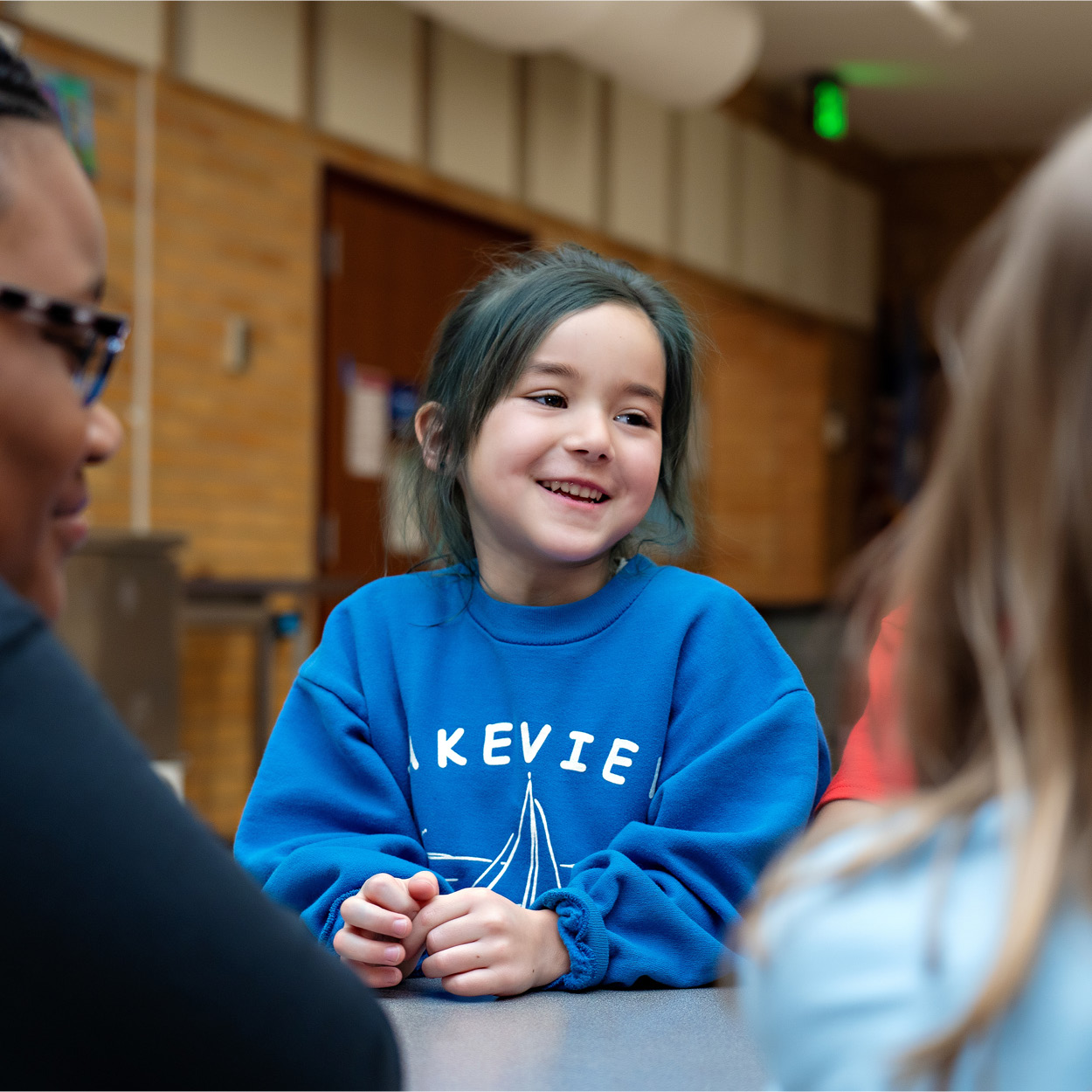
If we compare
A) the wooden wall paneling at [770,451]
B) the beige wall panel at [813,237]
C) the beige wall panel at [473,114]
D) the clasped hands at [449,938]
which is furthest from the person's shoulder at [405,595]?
the beige wall panel at [813,237]

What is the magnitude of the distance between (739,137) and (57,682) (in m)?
8.13

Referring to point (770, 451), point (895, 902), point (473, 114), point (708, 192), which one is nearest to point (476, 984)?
point (895, 902)

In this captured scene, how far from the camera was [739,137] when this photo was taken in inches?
322

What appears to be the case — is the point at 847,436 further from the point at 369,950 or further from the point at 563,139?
the point at 369,950

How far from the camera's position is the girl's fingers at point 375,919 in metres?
0.92

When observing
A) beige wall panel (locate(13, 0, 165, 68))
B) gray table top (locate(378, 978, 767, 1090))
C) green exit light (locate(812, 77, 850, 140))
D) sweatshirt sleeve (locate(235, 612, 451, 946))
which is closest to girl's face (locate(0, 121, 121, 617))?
gray table top (locate(378, 978, 767, 1090))

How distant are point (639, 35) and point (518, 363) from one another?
5.17 metres

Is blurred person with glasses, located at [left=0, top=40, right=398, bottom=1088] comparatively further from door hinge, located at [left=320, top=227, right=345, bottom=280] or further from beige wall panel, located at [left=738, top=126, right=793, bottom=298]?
beige wall panel, located at [left=738, top=126, right=793, bottom=298]

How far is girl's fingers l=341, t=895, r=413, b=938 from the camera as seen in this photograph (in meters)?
0.92

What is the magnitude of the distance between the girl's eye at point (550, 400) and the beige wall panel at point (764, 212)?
7275 millimetres

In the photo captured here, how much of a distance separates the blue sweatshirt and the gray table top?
10 centimetres

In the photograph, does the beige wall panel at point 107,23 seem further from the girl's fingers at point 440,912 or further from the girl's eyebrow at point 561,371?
the girl's fingers at point 440,912

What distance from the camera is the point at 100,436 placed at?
0.69 meters

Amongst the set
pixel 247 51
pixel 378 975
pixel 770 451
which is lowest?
pixel 378 975
